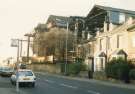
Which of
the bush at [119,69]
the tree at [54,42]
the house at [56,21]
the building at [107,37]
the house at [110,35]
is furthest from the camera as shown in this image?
the house at [56,21]

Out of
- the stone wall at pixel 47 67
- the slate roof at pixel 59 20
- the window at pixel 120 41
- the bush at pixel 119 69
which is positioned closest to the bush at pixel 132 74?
the bush at pixel 119 69

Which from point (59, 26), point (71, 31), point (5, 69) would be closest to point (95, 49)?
point (5, 69)

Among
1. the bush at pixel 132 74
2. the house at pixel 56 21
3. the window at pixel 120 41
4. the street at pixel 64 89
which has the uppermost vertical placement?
the house at pixel 56 21

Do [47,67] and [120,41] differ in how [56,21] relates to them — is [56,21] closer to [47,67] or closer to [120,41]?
[47,67]

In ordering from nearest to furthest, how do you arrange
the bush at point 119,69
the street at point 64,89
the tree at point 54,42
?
1. the street at point 64,89
2. the bush at point 119,69
3. the tree at point 54,42

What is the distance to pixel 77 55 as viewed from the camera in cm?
8100

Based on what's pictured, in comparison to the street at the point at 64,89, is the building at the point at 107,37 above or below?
above

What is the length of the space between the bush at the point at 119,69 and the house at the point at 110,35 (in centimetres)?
417

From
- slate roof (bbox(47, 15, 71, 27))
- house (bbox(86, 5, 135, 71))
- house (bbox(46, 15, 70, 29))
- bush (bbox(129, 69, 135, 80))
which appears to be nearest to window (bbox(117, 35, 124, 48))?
house (bbox(86, 5, 135, 71))

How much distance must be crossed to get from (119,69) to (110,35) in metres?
15.5

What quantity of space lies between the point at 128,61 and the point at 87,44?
2611cm

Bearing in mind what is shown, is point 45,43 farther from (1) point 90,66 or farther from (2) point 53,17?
(1) point 90,66

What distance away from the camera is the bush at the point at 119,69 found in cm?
4729

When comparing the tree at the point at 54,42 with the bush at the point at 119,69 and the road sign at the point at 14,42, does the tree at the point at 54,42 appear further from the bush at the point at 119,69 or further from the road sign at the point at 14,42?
the road sign at the point at 14,42
